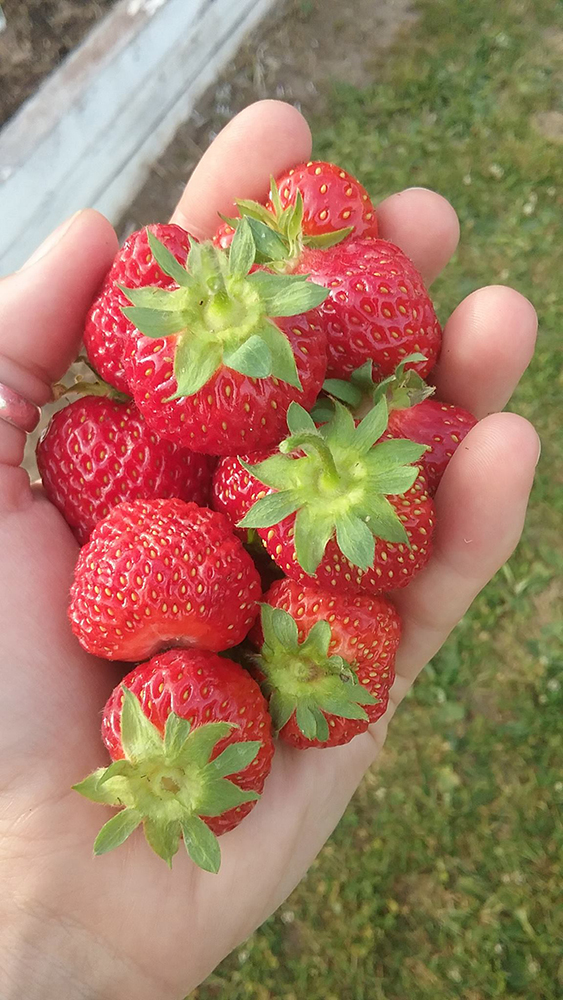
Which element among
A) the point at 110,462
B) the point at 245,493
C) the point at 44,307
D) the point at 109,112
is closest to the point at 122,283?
the point at 44,307

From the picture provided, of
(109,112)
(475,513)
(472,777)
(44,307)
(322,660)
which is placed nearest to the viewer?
(322,660)

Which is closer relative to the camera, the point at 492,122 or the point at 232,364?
the point at 232,364

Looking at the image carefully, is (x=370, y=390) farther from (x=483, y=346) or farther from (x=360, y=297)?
(x=483, y=346)

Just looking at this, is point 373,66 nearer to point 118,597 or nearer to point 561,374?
point 561,374

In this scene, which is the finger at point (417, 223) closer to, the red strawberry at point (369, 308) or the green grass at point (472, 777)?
the red strawberry at point (369, 308)

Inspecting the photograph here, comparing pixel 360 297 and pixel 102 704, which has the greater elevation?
pixel 360 297

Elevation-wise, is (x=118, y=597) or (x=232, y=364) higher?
(x=232, y=364)

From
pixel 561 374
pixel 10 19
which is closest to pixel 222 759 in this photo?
pixel 561 374

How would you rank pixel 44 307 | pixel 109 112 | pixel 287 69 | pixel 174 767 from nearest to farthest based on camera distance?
pixel 174 767, pixel 44 307, pixel 109 112, pixel 287 69
